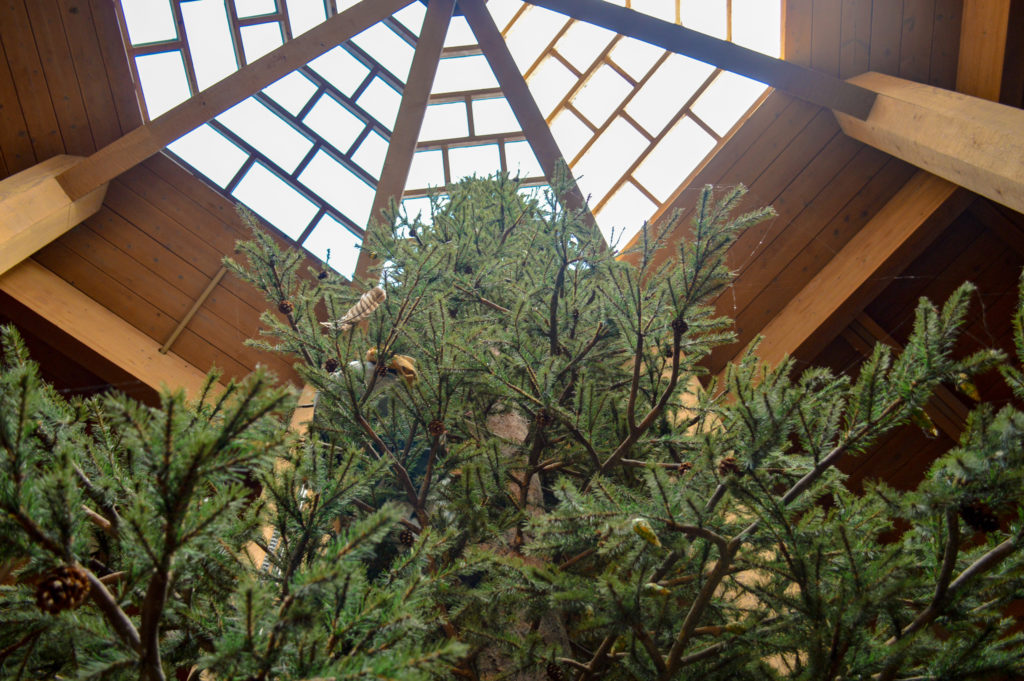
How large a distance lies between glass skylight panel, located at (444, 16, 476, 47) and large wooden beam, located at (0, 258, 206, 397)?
11.0 ft

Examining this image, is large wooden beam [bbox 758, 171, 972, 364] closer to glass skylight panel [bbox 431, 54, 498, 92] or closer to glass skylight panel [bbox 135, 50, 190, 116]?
glass skylight panel [bbox 431, 54, 498, 92]

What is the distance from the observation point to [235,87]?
495 centimetres

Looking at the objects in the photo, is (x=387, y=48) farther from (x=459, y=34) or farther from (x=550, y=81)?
(x=550, y=81)

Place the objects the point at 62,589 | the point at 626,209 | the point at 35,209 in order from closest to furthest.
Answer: the point at 62,589, the point at 35,209, the point at 626,209

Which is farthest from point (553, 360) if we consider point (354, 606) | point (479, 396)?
point (354, 606)

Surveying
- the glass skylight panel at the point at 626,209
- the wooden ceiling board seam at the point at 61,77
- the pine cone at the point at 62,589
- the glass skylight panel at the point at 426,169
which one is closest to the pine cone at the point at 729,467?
the pine cone at the point at 62,589

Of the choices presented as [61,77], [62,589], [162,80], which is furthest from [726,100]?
[62,589]

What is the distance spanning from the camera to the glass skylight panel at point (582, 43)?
18.2ft

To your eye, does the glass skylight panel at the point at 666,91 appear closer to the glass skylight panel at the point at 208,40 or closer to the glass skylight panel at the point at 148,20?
the glass skylight panel at the point at 208,40

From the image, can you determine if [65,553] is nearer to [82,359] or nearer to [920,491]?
[920,491]

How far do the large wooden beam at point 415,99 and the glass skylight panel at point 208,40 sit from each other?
4.47 feet

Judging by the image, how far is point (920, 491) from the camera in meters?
1.35

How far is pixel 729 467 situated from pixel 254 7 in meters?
5.14

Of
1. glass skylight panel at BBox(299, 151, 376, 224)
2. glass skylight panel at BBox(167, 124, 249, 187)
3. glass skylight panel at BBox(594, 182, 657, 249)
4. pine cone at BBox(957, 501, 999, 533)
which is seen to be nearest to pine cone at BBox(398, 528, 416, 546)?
pine cone at BBox(957, 501, 999, 533)
